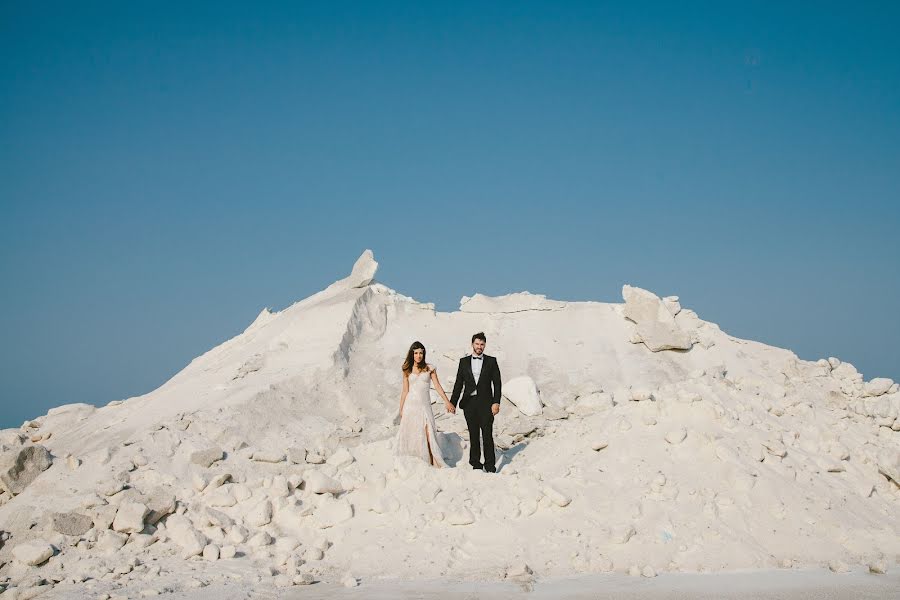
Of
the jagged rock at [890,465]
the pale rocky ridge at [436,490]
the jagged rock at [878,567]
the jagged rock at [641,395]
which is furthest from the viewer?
the jagged rock at [641,395]

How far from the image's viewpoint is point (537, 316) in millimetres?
14617

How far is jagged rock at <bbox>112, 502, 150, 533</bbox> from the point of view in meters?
6.70

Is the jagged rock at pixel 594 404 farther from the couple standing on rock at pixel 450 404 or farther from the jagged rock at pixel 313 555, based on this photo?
the jagged rock at pixel 313 555

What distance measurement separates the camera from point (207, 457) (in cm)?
876

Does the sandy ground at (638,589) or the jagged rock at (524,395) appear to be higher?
the jagged rock at (524,395)

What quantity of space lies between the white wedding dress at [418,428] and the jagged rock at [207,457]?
91.4 inches

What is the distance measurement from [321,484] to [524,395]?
197 inches

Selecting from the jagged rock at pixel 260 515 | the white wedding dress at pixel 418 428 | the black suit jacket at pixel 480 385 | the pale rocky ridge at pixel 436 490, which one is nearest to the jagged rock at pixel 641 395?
the pale rocky ridge at pixel 436 490

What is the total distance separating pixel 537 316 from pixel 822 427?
21.9 ft

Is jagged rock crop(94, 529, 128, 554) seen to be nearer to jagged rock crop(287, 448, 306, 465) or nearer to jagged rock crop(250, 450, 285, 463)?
jagged rock crop(250, 450, 285, 463)

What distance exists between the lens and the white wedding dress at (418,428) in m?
7.85

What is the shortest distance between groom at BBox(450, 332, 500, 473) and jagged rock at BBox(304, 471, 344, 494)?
1.48m

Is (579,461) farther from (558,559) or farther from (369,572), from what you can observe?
(369,572)

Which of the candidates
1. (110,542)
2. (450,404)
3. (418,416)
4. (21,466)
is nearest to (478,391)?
(450,404)
